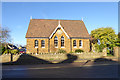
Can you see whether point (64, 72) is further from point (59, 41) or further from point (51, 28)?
point (51, 28)

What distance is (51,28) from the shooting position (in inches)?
1275

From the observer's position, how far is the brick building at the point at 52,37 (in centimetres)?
2991

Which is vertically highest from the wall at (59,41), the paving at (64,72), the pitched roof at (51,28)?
the pitched roof at (51,28)

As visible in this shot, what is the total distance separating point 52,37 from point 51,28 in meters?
2.99

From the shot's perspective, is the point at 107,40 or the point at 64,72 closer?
the point at 64,72

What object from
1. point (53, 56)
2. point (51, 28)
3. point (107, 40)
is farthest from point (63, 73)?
point (107, 40)

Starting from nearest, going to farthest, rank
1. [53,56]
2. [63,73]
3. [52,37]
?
[63,73] → [53,56] → [52,37]

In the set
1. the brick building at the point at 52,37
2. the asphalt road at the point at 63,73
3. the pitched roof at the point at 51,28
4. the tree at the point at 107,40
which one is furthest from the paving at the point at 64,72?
the pitched roof at the point at 51,28

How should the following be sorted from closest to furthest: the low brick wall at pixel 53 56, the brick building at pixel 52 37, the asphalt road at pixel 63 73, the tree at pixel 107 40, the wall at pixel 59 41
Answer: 1. the asphalt road at pixel 63 73
2. the low brick wall at pixel 53 56
3. the tree at pixel 107 40
4. the brick building at pixel 52 37
5. the wall at pixel 59 41

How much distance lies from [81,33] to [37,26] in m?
10.8

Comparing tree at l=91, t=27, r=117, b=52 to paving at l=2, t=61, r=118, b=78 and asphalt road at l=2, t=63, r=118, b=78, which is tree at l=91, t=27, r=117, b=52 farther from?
asphalt road at l=2, t=63, r=118, b=78

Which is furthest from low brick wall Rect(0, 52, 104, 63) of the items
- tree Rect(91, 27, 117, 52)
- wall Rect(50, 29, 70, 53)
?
wall Rect(50, 29, 70, 53)

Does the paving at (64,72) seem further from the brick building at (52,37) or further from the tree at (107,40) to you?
the brick building at (52,37)

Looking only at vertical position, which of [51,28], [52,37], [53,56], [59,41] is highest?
[51,28]
